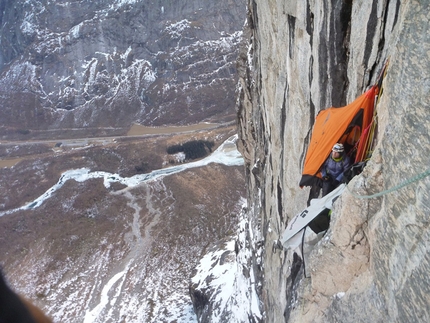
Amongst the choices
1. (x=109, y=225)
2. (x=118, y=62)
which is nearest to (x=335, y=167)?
(x=109, y=225)

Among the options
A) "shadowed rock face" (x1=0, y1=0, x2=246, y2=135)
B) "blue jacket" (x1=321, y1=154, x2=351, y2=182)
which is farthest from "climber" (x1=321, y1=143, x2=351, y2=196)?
"shadowed rock face" (x1=0, y1=0, x2=246, y2=135)

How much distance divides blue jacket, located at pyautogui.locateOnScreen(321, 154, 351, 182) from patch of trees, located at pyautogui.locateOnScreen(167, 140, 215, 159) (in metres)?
65.2

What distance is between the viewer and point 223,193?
57500 millimetres

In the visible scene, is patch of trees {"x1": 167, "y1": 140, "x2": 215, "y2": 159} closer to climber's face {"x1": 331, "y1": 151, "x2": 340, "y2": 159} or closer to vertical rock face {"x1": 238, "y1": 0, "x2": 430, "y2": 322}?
vertical rock face {"x1": 238, "y1": 0, "x2": 430, "y2": 322}

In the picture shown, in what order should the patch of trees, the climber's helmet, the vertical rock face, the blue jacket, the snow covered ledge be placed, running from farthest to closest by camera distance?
the patch of trees < the snow covered ledge < the blue jacket < the climber's helmet < the vertical rock face

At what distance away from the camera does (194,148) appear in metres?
75.3

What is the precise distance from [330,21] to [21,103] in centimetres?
15554

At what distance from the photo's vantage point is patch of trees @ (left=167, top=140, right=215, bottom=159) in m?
73.6

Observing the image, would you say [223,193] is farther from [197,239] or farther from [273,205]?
[273,205]

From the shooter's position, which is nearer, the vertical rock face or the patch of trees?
the vertical rock face

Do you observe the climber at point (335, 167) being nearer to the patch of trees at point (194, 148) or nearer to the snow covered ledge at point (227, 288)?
the snow covered ledge at point (227, 288)

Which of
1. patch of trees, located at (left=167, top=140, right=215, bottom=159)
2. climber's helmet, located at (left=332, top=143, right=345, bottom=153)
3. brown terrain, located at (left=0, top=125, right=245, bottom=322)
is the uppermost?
climber's helmet, located at (left=332, top=143, right=345, bottom=153)

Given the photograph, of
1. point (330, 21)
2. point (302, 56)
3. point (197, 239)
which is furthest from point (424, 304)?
point (197, 239)

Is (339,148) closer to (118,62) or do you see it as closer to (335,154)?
(335,154)
